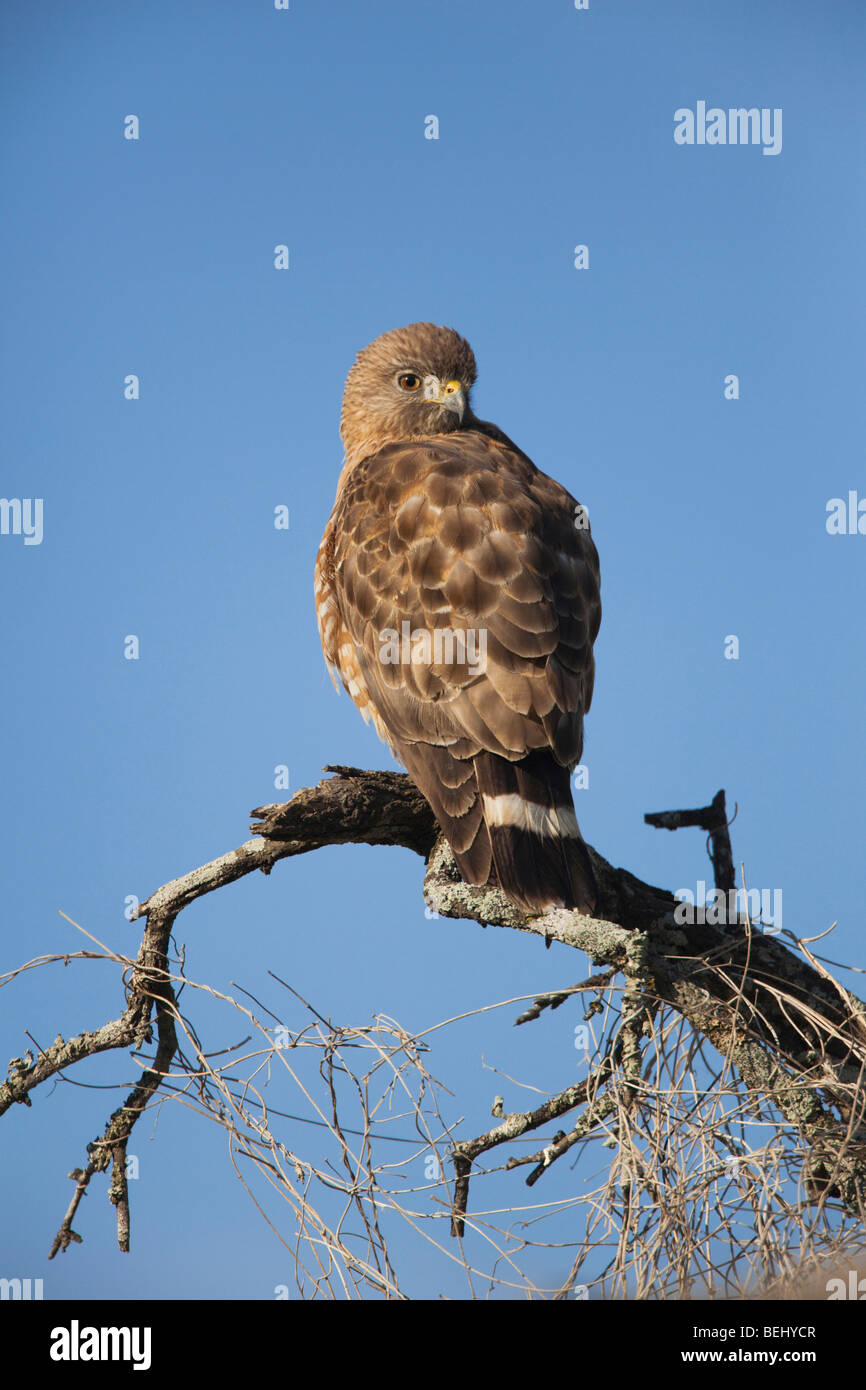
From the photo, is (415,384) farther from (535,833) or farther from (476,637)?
(535,833)

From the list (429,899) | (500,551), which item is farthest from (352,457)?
(429,899)

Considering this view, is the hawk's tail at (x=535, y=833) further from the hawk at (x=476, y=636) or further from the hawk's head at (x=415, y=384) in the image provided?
the hawk's head at (x=415, y=384)

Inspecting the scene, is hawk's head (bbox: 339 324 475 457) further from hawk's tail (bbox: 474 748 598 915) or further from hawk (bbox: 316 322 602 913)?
hawk's tail (bbox: 474 748 598 915)

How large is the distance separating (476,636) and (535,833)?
2.30 ft

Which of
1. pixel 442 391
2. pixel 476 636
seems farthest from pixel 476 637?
pixel 442 391

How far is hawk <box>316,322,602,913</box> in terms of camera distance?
3432mm

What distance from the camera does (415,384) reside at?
17.4 feet

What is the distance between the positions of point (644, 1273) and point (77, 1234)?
67.3 inches

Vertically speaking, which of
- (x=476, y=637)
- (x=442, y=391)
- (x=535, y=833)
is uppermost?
(x=442, y=391)

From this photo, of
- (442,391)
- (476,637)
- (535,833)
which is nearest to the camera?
(535,833)

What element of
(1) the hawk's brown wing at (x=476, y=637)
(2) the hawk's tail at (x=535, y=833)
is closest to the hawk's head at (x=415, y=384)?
(1) the hawk's brown wing at (x=476, y=637)

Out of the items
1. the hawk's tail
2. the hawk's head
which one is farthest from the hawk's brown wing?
the hawk's head
